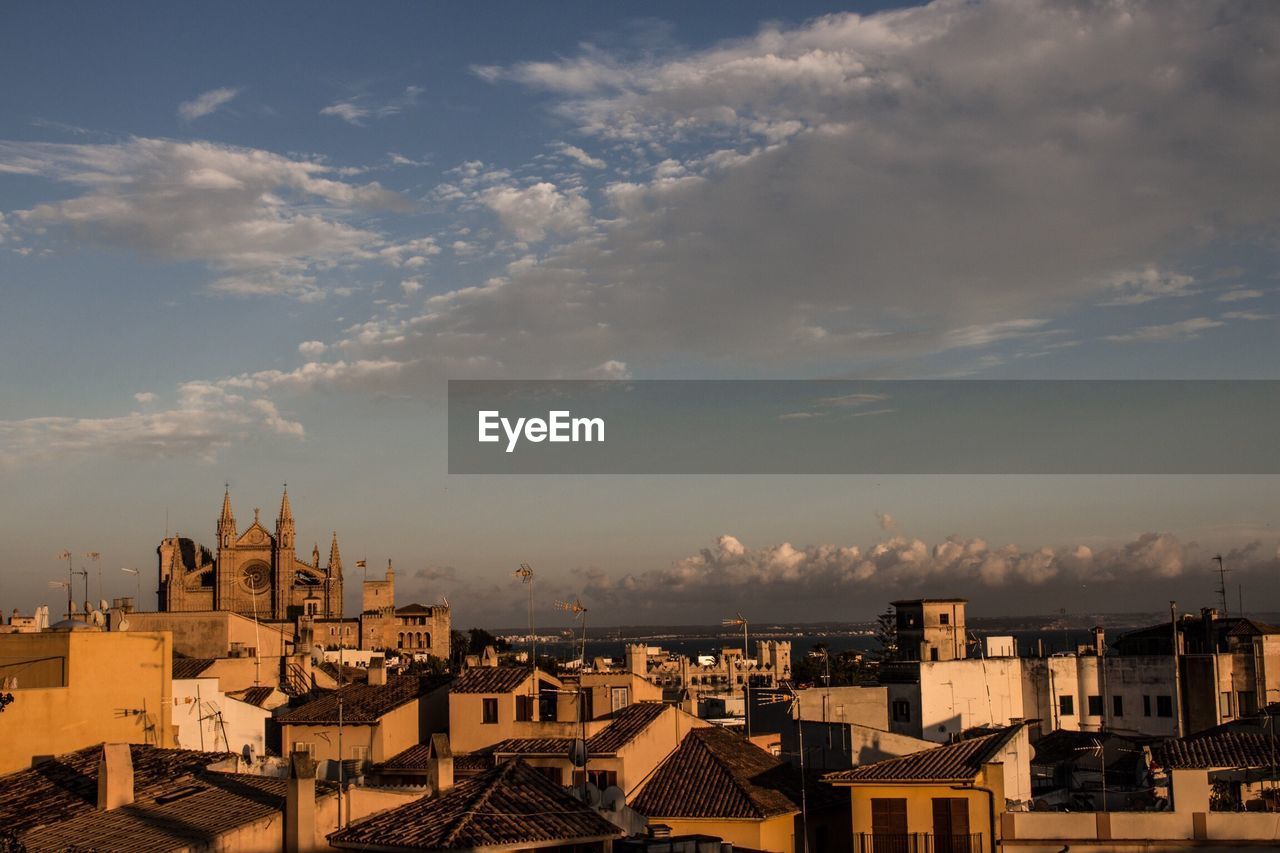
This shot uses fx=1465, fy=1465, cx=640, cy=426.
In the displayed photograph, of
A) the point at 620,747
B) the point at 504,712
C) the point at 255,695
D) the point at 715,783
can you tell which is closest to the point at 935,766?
the point at 715,783

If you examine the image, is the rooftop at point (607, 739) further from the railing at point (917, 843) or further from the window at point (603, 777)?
the railing at point (917, 843)

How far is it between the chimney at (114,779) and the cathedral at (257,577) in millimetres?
128298

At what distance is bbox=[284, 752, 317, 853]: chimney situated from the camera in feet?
68.9

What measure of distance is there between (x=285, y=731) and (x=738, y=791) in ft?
46.8

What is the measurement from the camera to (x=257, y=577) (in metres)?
153

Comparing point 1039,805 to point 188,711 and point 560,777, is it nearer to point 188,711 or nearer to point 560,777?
point 560,777

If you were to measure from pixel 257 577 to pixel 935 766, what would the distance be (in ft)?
442

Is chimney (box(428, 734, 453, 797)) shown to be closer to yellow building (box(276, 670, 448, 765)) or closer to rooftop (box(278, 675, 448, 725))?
yellow building (box(276, 670, 448, 765))

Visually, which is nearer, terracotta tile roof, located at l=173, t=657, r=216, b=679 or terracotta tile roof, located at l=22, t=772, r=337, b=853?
terracotta tile roof, located at l=22, t=772, r=337, b=853

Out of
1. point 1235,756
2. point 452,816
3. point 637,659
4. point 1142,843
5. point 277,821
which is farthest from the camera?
point 637,659

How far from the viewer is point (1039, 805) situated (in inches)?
1148

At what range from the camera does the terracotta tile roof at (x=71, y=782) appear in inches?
918

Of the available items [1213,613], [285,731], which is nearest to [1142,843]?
[285,731]

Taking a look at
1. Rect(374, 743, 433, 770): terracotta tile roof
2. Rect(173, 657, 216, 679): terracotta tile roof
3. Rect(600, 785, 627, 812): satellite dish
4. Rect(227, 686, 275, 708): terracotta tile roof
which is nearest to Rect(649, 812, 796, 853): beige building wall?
Rect(600, 785, 627, 812): satellite dish
